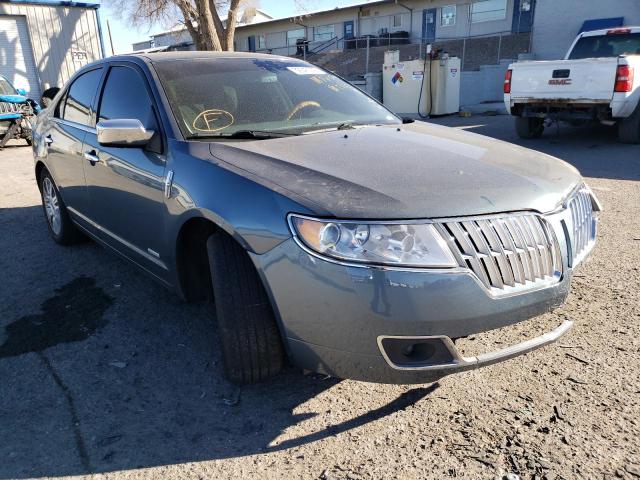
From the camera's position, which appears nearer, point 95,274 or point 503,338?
A: point 503,338

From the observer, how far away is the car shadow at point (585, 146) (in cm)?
759

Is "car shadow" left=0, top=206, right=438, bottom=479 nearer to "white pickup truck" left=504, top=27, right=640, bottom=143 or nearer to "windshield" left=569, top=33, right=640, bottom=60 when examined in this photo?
"white pickup truck" left=504, top=27, right=640, bottom=143

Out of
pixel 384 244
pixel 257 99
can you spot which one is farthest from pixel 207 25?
pixel 384 244

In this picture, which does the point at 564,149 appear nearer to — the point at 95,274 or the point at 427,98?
the point at 427,98

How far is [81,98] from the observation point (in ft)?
14.0

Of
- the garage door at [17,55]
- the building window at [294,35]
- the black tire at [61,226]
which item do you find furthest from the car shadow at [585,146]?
the building window at [294,35]

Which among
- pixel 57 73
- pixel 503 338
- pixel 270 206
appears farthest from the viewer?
pixel 57 73

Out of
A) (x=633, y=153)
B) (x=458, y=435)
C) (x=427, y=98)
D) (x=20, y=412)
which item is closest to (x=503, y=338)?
(x=458, y=435)

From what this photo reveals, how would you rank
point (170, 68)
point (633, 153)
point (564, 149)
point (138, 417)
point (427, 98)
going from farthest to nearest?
point (427, 98), point (564, 149), point (633, 153), point (170, 68), point (138, 417)

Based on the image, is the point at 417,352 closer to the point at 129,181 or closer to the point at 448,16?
the point at 129,181

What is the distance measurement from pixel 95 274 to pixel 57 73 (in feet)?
69.2

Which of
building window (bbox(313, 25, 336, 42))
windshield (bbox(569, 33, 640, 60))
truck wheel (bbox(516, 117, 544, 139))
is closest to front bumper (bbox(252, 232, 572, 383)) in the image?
truck wheel (bbox(516, 117, 544, 139))

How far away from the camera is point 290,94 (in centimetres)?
351

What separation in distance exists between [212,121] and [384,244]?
156cm
